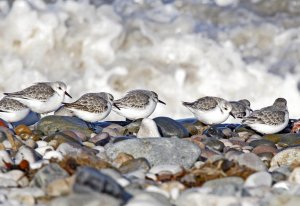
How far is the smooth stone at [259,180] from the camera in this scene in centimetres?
538

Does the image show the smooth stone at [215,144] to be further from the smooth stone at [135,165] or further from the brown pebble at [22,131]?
the brown pebble at [22,131]

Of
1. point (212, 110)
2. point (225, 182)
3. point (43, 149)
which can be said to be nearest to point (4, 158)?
point (43, 149)

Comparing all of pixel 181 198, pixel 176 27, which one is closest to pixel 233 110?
pixel 181 198

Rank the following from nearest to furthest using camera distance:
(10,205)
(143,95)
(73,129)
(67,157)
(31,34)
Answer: (10,205) < (67,157) < (73,129) < (143,95) < (31,34)

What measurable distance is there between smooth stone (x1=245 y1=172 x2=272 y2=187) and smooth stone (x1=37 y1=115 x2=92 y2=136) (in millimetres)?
2825

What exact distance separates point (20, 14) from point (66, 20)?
0.88 m

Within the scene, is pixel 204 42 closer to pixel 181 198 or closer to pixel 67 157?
pixel 67 157

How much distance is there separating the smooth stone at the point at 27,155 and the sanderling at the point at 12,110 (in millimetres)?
1927

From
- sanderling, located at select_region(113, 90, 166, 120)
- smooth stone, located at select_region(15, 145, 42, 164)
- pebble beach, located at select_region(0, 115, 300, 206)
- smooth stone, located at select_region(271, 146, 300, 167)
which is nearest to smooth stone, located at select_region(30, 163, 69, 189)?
pebble beach, located at select_region(0, 115, 300, 206)

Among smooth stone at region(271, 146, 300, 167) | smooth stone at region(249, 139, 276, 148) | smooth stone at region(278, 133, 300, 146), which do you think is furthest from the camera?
smooth stone at region(278, 133, 300, 146)

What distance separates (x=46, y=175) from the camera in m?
5.23

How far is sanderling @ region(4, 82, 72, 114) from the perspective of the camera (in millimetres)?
8430

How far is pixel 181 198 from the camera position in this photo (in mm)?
4859

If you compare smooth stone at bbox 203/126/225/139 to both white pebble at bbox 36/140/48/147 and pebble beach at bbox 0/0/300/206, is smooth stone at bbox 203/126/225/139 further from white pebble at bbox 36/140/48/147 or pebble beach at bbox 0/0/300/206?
white pebble at bbox 36/140/48/147
